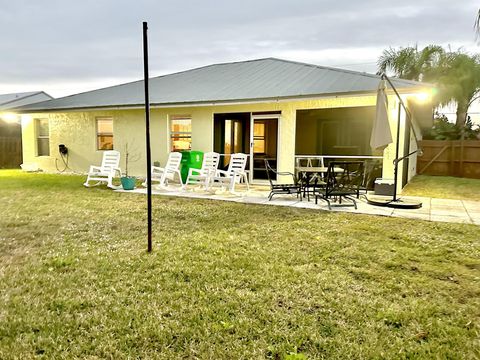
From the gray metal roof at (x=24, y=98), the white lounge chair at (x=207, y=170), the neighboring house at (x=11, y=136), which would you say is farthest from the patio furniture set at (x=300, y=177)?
the gray metal roof at (x=24, y=98)

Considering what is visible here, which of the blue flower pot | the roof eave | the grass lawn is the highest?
the roof eave

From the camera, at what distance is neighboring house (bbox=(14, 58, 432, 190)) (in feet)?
30.9

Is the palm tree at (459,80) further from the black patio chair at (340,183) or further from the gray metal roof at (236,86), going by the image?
the black patio chair at (340,183)

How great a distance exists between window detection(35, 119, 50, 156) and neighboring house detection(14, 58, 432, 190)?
0.04 m

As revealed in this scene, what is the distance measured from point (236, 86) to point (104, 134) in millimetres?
5662

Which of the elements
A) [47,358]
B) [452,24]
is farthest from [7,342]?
[452,24]

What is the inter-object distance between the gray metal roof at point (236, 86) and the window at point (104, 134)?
34.2 inches

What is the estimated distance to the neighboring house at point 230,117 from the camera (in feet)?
30.9

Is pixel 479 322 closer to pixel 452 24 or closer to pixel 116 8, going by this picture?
pixel 116 8

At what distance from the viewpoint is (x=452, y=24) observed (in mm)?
13391

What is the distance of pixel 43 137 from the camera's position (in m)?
14.9

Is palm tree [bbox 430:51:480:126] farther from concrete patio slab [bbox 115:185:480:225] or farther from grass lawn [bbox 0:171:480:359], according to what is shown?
grass lawn [bbox 0:171:480:359]

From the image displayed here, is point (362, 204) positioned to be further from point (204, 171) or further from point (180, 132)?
point (180, 132)

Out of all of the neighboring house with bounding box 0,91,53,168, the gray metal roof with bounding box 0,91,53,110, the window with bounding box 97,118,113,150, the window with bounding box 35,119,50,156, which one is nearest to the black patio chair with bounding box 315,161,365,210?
the window with bounding box 97,118,113,150
